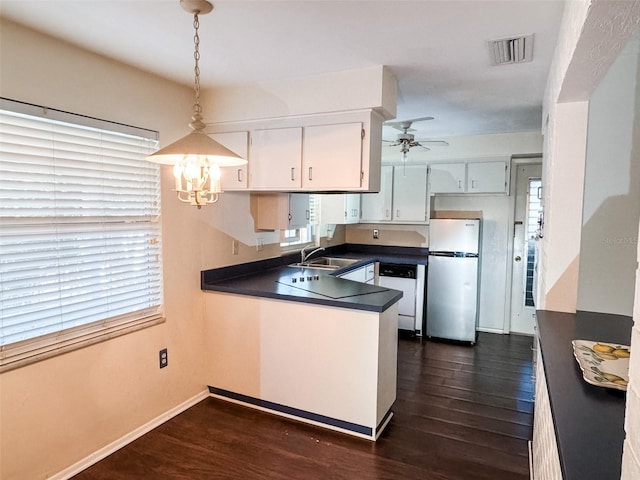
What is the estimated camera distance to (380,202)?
532 centimetres

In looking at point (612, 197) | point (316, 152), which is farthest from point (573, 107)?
point (316, 152)

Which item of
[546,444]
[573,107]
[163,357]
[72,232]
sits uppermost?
[573,107]

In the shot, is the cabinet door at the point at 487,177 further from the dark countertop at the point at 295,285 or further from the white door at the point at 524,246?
the dark countertop at the point at 295,285

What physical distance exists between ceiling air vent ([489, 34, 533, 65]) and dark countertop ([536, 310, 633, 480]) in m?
1.51

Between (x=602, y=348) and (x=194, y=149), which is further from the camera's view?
(x=194, y=149)

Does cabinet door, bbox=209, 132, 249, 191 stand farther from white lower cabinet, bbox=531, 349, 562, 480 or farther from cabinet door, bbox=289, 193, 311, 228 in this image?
white lower cabinet, bbox=531, 349, 562, 480

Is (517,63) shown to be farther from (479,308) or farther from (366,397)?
(479,308)

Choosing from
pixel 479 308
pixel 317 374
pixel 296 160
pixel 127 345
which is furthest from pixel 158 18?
pixel 479 308

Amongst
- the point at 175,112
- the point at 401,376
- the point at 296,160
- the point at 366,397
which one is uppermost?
the point at 175,112

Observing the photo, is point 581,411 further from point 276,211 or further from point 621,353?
point 276,211

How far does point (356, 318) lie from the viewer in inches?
106

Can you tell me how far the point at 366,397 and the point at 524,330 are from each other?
10.7ft

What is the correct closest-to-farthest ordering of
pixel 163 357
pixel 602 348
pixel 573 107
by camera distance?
1. pixel 602 348
2. pixel 573 107
3. pixel 163 357

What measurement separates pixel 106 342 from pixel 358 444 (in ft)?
5.76
